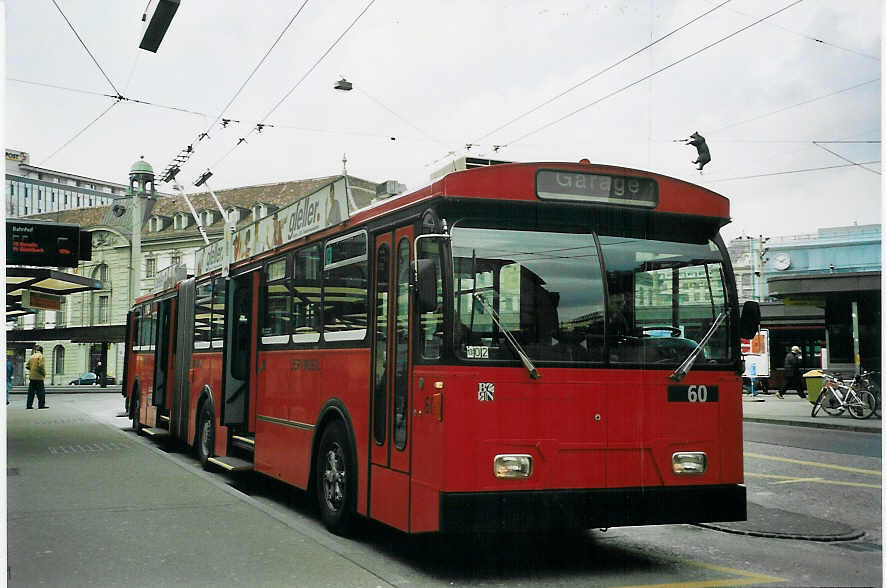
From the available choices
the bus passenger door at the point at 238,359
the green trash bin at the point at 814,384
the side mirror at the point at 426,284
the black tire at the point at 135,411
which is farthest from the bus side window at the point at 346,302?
the green trash bin at the point at 814,384

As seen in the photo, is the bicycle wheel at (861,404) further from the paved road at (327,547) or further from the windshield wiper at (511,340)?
the windshield wiper at (511,340)

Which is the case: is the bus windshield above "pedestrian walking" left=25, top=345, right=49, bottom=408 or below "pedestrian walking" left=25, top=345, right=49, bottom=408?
above

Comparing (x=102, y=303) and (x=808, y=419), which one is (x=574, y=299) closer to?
(x=102, y=303)

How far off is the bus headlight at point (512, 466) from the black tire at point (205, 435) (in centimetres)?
712

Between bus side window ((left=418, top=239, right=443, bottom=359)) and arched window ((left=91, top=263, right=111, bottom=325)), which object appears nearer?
bus side window ((left=418, top=239, right=443, bottom=359))

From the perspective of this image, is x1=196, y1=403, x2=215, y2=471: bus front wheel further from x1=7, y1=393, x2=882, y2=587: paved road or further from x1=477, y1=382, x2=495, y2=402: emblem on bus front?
x1=477, y1=382, x2=495, y2=402: emblem on bus front

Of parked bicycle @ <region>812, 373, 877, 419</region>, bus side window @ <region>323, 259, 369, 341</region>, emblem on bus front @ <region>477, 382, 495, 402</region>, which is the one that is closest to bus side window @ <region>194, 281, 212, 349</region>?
bus side window @ <region>323, 259, 369, 341</region>

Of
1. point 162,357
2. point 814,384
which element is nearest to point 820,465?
point 162,357

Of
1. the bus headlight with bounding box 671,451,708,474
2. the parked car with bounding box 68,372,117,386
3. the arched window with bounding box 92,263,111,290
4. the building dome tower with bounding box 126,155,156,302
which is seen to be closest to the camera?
the bus headlight with bounding box 671,451,708,474

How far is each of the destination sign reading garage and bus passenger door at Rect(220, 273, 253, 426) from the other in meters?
5.25

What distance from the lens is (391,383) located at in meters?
6.60

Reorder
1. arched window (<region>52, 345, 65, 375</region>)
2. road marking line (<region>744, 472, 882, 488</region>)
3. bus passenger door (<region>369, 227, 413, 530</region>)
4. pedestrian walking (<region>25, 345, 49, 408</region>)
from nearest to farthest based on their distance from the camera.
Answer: bus passenger door (<region>369, 227, 413, 530</region>), road marking line (<region>744, 472, 882, 488</region>), arched window (<region>52, 345, 65, 375</region>), pedestrian walking (<region>25, 345, 49, 408</region>)

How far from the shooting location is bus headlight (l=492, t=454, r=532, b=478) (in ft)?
18.9

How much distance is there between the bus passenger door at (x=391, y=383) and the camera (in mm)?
6359
